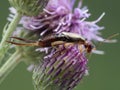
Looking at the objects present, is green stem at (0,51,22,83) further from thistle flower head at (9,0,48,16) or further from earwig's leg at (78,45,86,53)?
earwig's leg at (78,45,86,53)

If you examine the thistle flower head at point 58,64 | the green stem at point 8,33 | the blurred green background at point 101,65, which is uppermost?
the green stem at point 8,33

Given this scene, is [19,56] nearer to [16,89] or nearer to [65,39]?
[65,39]


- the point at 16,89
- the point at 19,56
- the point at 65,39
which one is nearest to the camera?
the point at 65,39

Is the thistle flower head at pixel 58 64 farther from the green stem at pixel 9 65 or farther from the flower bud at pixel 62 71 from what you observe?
the green stem at pixel 9 65

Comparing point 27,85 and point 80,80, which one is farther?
point 27,85

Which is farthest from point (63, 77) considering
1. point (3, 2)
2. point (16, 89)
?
point (3, 2)

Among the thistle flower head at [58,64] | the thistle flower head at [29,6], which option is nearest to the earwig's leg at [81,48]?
the thistle flower head at [58,64]

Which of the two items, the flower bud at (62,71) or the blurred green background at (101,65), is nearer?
the flower bud at (62,71)
